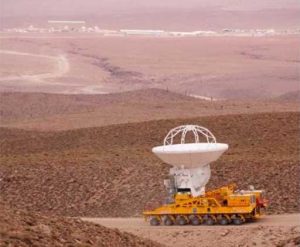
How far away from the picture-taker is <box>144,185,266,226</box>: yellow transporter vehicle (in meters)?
22.1

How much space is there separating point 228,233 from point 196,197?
6.87ft

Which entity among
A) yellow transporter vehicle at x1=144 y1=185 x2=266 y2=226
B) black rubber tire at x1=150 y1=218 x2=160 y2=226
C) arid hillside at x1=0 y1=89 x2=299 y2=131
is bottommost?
black rubber tire at x1=150 y1=218 x2=160 y2=226

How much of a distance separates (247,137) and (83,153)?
5.52m

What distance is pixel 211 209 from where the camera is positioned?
22219 millimetres

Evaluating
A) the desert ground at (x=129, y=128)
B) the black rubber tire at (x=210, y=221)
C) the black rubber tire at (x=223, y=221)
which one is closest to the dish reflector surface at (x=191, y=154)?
the black rubber tire at (x=210, y=221)

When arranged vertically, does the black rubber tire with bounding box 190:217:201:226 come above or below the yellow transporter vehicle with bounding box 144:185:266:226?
below

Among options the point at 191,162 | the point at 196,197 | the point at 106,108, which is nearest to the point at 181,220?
the point at 196,197

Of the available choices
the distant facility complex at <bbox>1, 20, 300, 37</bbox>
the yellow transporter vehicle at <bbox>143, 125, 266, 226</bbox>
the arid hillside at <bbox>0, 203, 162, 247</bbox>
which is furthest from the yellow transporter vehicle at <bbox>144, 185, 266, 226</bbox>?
the distant facility complex at <bbox>1, 20, 300, 37</bbox>

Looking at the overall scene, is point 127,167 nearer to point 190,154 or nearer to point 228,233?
point 190,154

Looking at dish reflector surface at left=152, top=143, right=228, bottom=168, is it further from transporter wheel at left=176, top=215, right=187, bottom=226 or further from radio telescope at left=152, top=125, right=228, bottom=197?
transporter wheel at left=176, top=215, right=187, bottom=226

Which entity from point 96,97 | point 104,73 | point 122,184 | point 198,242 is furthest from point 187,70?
point 198,242

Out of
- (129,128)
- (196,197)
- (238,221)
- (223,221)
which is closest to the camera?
(238,221)

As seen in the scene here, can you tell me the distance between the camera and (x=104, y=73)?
83.2m

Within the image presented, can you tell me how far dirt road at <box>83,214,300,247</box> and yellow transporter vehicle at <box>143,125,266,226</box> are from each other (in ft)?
1.05
